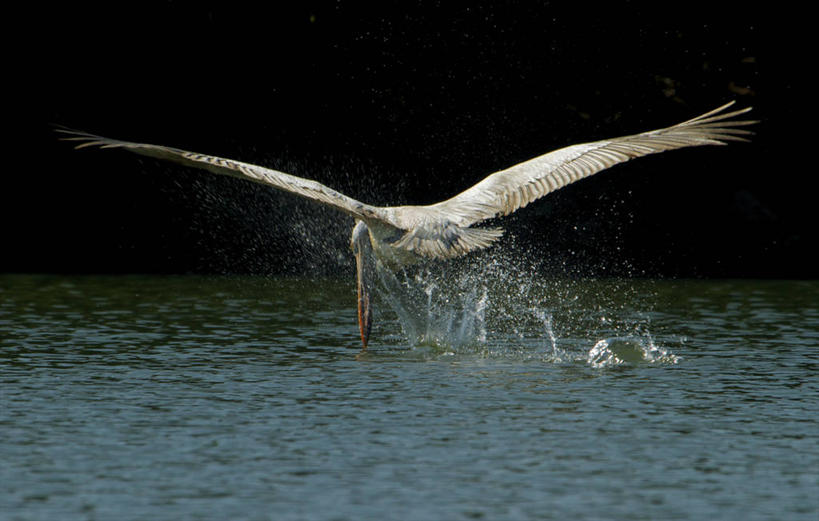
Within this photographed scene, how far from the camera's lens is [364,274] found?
423 inches

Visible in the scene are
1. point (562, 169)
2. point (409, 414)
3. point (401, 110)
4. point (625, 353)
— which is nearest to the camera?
point (409, 414)

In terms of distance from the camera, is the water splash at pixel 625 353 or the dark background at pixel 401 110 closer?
the water splash at pixel 625 353

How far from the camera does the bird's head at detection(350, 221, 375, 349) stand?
34.8 ft

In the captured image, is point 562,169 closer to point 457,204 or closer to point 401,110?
point 457,204

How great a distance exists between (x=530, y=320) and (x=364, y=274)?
7.92 ft

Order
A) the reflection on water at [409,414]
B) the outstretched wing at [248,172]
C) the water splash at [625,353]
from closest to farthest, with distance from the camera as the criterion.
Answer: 1. the reflection on water at [409,414]
2. the outstretched wing at [248,172]
3. the water splash at [625,353]

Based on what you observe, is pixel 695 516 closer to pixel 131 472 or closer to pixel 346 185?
pixel 131 472

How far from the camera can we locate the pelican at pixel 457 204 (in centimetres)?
999

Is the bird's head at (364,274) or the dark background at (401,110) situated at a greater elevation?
the dark background at (401,110)

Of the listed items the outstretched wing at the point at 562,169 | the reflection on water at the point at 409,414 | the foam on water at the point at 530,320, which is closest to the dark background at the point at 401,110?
the foam on water at the point at 530,320

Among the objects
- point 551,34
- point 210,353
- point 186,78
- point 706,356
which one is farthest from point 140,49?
point 706,356

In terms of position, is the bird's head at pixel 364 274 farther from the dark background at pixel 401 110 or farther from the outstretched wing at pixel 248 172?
the dark background at pixel 401 110

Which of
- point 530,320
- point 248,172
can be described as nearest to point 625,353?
point 530,320

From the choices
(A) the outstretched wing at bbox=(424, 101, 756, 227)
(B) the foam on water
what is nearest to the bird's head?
(B) the foam on water
